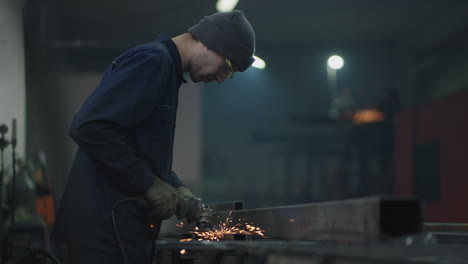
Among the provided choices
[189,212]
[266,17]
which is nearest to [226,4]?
[266,17]

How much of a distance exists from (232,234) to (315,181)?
1435 cm

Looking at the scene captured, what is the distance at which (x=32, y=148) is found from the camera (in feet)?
21.8

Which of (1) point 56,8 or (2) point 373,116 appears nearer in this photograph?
(1) point 56,8

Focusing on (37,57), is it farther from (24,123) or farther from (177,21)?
(177,21)

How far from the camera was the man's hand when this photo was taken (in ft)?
6.30

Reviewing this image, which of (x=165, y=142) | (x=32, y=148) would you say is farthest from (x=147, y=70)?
(x=32, y=148)

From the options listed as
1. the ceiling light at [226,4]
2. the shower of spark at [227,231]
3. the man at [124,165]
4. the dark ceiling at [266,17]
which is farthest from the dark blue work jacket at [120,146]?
the dark ceiling at [266,17]

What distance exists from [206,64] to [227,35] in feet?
0.42

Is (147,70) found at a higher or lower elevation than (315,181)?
higher

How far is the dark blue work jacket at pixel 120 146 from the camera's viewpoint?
6.14 ft

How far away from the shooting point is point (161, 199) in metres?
1.93

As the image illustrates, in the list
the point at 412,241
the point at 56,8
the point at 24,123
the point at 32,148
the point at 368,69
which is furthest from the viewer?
the point at 368,69

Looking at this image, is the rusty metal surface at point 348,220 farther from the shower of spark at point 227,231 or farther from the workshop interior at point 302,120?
the shower of spark at point 227,231

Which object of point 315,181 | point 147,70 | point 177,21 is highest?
point 177,21
